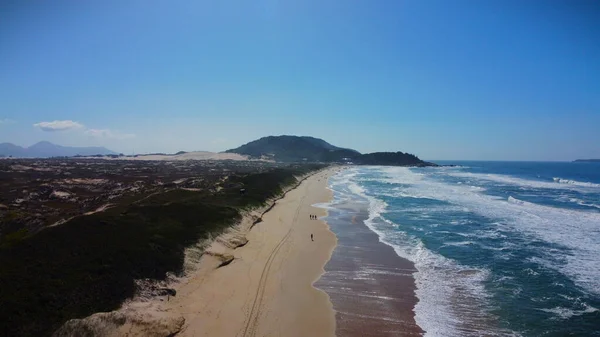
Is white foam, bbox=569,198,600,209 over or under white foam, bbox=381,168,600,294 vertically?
over

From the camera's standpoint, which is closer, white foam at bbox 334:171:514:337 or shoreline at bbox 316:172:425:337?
white foam at bbox 334:171:514:337

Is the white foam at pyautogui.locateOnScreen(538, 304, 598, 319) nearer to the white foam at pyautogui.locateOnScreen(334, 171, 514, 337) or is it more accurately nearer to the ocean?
the ocean

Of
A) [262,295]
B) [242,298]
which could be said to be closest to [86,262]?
[242,298]

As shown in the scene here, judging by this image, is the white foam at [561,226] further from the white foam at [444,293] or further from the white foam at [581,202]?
the white foam at [581,202]

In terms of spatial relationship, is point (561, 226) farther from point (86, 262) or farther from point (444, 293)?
point (86, 262)

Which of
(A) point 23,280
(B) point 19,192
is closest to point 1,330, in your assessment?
(A) point 23,280

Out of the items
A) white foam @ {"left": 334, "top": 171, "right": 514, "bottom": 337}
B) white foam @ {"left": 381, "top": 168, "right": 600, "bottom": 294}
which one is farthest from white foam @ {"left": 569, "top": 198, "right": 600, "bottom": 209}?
white foam @ {"left": 334, "top": 171, "right": 514, "bottom": 337}
